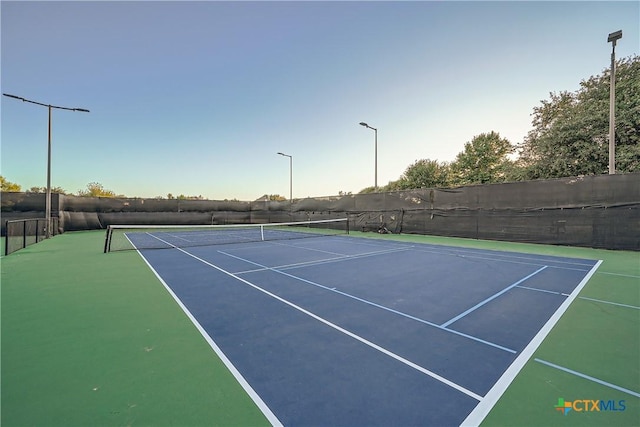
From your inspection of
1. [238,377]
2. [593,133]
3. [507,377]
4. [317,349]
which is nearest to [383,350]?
[317,349]

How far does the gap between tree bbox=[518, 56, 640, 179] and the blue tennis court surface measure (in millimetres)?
16165

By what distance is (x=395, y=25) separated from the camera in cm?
1363

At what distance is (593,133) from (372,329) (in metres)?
24.1

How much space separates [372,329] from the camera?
3.23m

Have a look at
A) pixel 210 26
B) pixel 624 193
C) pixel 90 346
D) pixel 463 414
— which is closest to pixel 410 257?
pixel 463 414

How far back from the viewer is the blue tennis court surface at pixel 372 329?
6.42 ft

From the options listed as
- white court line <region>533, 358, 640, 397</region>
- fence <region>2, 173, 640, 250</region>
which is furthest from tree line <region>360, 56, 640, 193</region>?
white court line <region>533, 358, 640, 397</region>

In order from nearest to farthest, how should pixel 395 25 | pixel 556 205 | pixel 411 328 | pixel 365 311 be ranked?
pixel 411 328, pixel 365 311, pixel 556 205, pixel 395 25

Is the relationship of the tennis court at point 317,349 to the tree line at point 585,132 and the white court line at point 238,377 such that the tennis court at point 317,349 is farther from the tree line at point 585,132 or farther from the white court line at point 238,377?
the tree line at point 585,132

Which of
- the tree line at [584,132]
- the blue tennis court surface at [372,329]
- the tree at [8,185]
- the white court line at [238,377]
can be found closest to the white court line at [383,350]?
the blue tennis court surface at [372,329]

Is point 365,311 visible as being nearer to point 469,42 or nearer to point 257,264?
point 257,264

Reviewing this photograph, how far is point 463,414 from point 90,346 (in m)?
3.70

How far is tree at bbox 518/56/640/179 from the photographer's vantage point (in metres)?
16.3

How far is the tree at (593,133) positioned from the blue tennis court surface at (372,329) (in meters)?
Result: 16.2
